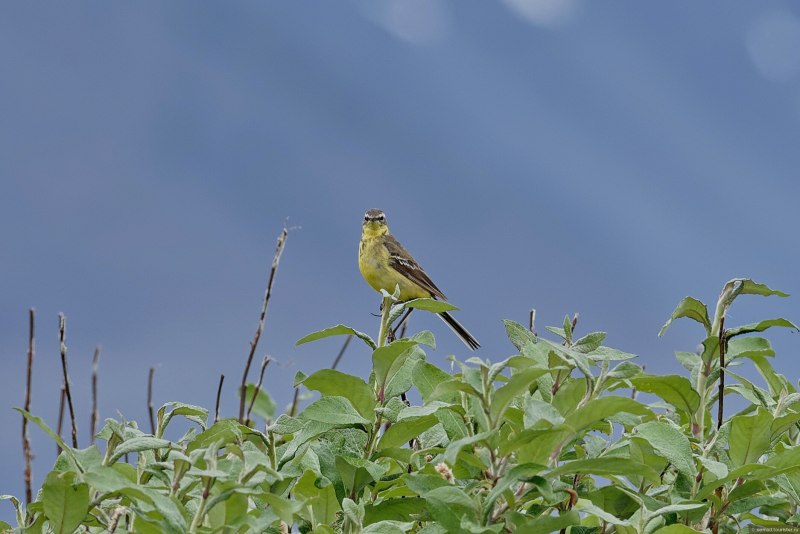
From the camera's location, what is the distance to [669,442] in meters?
2.78

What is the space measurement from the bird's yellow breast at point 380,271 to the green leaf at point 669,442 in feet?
32.1

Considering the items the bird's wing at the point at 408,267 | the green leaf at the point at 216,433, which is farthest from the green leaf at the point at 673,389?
the bird's wing at the point at 408,267

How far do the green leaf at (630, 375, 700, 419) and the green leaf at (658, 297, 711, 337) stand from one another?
0.19 meters

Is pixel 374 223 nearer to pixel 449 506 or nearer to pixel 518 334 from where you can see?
pixel 518 334

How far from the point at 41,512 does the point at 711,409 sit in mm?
2380

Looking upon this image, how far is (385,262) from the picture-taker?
13.4m

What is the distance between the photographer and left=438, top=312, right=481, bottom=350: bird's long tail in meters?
12.2

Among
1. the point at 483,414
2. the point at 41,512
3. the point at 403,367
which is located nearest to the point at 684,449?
the point at 483,414

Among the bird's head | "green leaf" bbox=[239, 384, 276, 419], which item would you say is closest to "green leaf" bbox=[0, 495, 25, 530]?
"green leaf" bbox=[239, 384, 276, 419]

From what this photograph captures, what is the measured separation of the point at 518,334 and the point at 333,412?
76 centimetres

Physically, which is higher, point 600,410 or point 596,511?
point 600,410

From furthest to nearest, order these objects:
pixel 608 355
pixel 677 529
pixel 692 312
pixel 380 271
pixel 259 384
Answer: pixel 380 271, pixel 259 384, pixel 692 312, pixel 608 355, pixel 677 529

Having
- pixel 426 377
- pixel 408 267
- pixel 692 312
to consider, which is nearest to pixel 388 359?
pixel 426 377

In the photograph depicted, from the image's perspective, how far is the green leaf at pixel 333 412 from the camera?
2.79m
